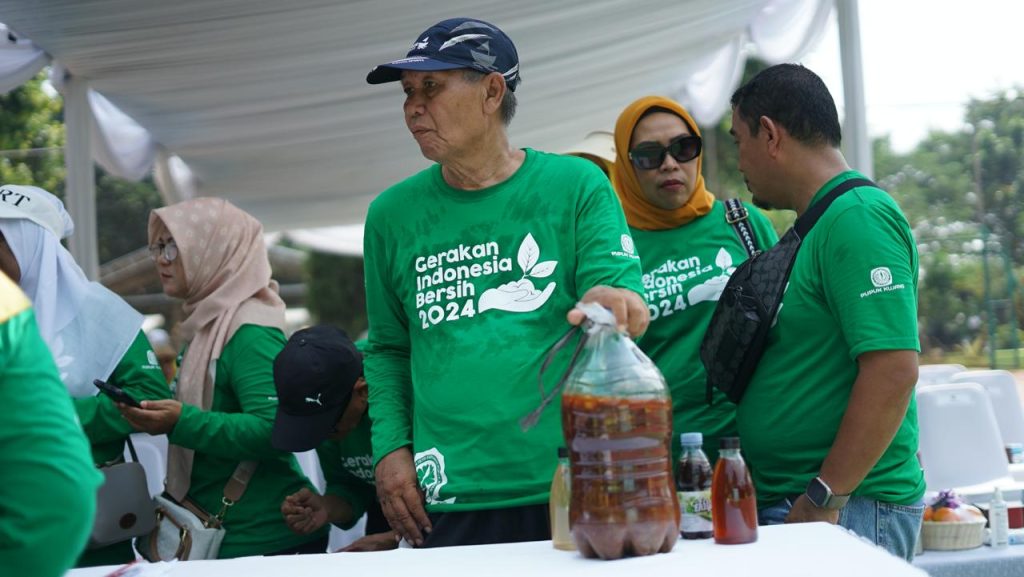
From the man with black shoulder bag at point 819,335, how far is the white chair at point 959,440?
1.99m

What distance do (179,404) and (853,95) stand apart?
11.8 feet

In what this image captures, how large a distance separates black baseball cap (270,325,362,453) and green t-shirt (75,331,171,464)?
0.38m

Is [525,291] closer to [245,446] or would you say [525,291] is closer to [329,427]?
[329,427]

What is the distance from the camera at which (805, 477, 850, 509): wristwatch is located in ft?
7.90

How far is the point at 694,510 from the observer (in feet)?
6.60

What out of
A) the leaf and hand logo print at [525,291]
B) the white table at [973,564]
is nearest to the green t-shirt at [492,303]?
the leaf and hand logo print at [525,291]

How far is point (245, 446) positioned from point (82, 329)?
0.60 metres

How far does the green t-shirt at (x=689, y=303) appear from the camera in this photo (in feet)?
9.73

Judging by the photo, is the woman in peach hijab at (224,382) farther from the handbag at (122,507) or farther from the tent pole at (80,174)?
the tent pole at (80,174)

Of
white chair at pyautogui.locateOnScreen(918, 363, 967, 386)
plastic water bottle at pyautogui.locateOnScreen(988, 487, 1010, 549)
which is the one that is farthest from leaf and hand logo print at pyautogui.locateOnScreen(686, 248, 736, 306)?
white chair at pyautogui.locateOnScreen(918, 363, 967, 386)

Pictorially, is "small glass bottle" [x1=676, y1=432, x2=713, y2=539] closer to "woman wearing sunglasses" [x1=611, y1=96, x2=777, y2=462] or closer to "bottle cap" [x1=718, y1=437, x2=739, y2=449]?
"bottle cap" [x1=718, y1=437, x2=739, y2=449]

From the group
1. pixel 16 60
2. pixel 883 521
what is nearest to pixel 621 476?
pixel 883 521

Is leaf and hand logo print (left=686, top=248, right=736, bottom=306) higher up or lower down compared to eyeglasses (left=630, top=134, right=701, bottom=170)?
lower down

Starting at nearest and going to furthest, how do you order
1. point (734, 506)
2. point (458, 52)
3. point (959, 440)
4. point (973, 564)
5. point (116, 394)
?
point (734, 506), point (458, 52), point (116, 394), point (973, 564), point (959, 440)
